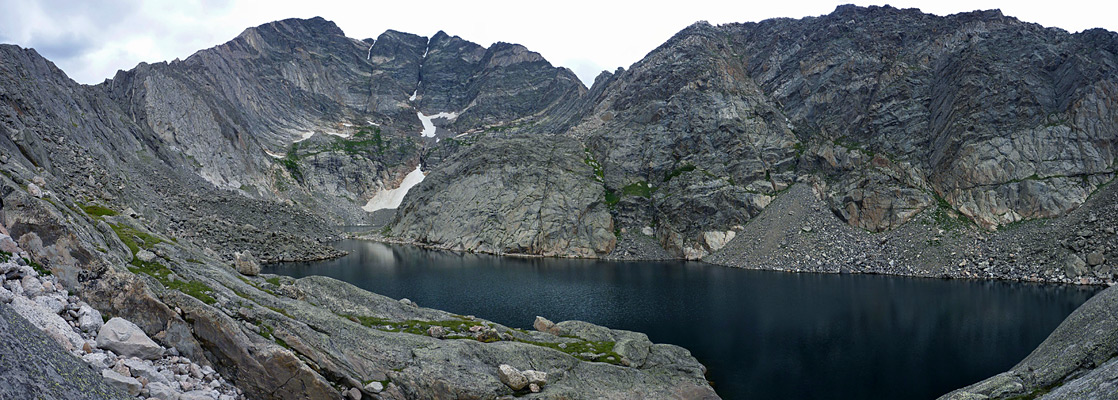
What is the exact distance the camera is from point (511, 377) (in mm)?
25812

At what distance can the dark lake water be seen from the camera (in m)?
35.2

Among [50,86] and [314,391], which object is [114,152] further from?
[314,391]

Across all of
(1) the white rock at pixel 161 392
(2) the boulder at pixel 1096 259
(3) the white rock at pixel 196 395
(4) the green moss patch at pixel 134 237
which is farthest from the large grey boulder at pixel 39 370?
(2) the boulder at pixel 1096 259

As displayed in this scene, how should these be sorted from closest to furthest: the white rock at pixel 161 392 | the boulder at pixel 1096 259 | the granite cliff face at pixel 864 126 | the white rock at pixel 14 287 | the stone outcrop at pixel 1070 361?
the white rock at pixel 161 392 → the white rock at pixel 14 287 → the stone outcrop at pixel 1070 361 → the boulder at pixel 1096 259 → the granite cliff face at pixel 864 126

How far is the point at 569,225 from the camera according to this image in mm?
113062

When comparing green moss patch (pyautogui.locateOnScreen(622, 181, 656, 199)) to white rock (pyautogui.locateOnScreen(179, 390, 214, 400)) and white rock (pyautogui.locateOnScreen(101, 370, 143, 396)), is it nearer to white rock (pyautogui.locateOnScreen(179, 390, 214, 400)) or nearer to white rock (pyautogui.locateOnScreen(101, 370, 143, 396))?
white rock (pyautogui.locateOnScreen(179, 390, 214, 400))

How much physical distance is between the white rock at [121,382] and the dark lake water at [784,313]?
30054 millimetres

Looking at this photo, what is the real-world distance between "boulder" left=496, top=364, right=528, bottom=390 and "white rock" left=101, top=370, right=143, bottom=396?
16.3 metres

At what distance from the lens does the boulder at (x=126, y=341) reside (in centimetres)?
1355

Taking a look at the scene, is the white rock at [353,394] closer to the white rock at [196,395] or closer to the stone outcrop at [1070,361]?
the white rock at [196,395]

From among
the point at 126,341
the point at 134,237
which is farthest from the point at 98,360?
the point at 134,237

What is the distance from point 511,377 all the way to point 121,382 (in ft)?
55.2

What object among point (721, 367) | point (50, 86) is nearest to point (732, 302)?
point (721, 367)

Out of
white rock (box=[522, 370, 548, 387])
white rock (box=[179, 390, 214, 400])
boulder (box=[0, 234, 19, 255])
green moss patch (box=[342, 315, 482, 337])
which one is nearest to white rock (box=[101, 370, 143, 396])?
white rock (box=[179, 390, 214, 400])
